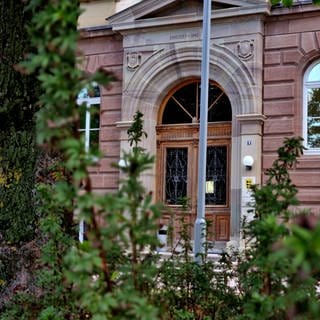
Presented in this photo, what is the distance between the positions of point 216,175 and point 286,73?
9.41 feet

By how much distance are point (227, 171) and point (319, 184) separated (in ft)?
7.36

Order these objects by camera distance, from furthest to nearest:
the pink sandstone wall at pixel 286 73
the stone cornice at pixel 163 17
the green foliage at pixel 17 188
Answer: the stone cornice at pixel 163 17, the pink sandstone wall at pixel 286 73, the green foliage at pixel 17 188

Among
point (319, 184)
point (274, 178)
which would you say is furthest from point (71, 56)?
point (319, 184)

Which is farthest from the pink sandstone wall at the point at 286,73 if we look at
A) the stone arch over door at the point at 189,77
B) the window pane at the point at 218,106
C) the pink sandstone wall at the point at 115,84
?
the pink sandstone wall at the point at 115,84

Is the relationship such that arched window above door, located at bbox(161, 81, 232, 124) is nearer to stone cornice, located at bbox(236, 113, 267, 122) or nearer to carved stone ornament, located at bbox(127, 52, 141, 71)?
stone cornice, located at bbox(236, 113, 267, 122)

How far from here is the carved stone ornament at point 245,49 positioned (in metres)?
13.3

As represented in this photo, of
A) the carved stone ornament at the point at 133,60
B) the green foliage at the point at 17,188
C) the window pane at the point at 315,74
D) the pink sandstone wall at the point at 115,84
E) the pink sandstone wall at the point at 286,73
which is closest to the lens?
the green foliage at the point at 17,188

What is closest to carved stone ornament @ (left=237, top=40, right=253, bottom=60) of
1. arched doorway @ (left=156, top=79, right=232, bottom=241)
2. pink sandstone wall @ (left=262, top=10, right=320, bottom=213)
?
pink sandstone wall @ (left=262, top=10, right=320, bottom=213)

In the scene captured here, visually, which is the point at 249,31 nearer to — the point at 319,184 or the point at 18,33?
the point at 319,184

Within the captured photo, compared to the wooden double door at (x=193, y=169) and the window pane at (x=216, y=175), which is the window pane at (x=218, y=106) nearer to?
the wooden double door at (x=193, y=169)

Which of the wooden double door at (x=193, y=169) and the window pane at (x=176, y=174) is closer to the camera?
the wooden double door at (x=193, y=169)

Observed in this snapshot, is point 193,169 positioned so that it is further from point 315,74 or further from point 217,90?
point 315,74

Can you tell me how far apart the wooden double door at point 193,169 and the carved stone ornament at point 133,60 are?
1.65 metres

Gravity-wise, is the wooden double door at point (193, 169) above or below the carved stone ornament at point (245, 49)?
below
